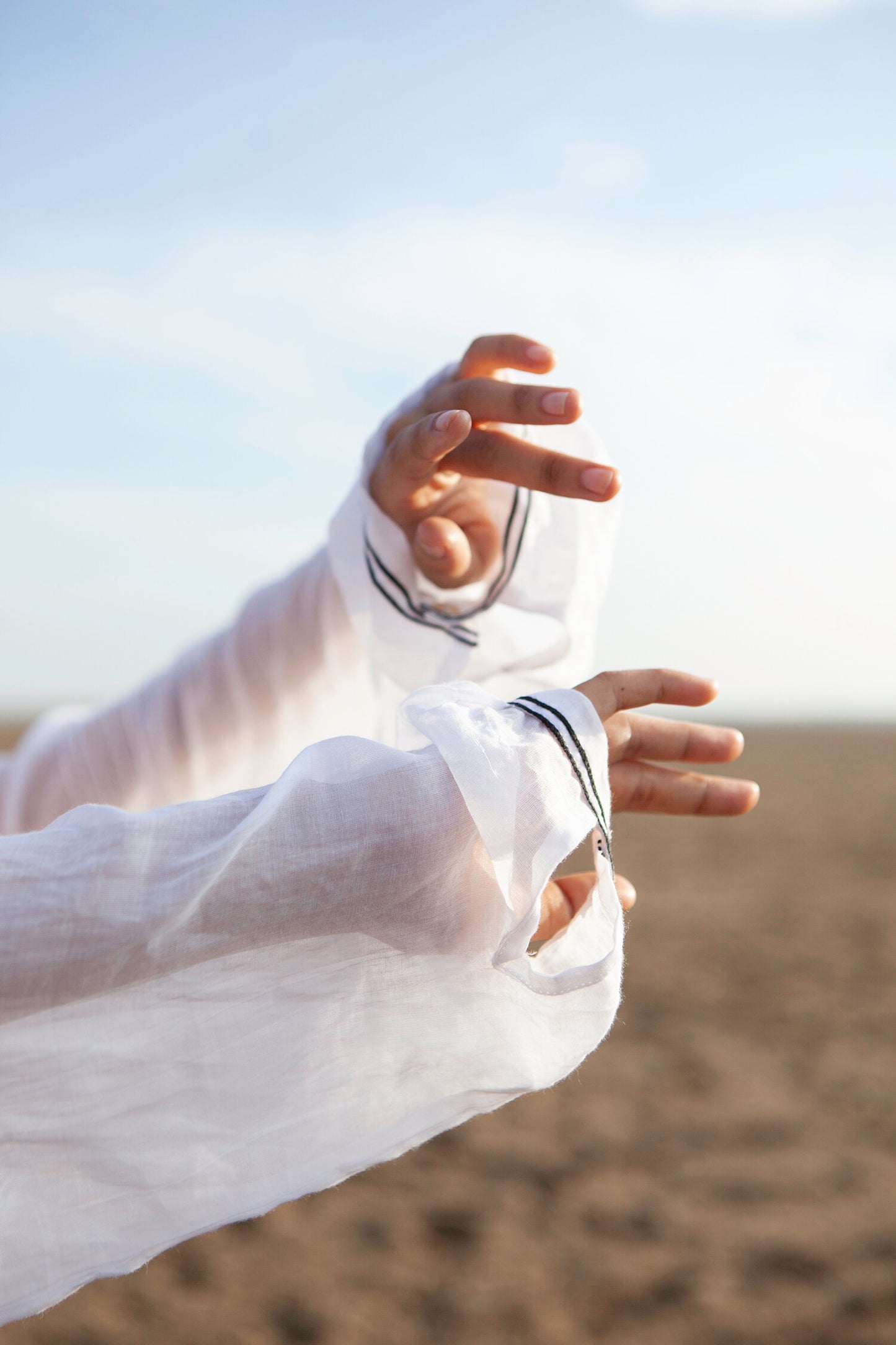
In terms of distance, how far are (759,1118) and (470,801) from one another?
10.2 ft

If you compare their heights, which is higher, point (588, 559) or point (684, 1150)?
point (588, 559)

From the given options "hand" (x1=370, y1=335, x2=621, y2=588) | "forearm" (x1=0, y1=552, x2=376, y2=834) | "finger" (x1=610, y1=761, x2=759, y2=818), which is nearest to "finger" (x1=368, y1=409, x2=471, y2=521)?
"hand" (x1=370, y1=335, x2=621, y2=588)

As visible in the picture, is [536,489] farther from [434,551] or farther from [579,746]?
[579,746]

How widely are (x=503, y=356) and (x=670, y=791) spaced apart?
49 centimetres

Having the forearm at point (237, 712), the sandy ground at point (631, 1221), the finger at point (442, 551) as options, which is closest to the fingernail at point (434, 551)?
the finger at point (442, 551)

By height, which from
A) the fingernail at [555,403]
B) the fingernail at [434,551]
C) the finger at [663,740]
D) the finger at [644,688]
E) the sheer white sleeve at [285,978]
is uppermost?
the fingernail at [555,403]

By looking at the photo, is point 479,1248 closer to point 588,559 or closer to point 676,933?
point 588,559

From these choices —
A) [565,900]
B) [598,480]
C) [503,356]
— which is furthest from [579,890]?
[503,356]

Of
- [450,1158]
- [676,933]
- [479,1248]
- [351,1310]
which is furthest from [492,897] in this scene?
[676,933]

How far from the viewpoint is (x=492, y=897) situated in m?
0.81

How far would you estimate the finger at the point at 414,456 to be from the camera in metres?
0.99

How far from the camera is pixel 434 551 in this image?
1.16 meters

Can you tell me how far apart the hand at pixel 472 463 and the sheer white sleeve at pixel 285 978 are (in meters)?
0.30

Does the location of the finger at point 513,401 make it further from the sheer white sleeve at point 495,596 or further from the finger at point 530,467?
the sheer white sleeve at point 495,596
